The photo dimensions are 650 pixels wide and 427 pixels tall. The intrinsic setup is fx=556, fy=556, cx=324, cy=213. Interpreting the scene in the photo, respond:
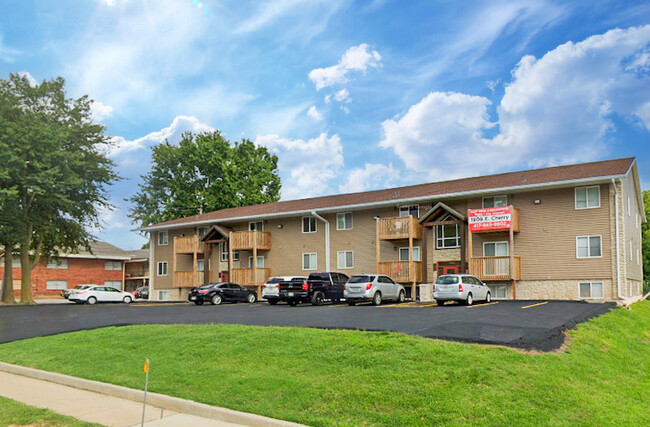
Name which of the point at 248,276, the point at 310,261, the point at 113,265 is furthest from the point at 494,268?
the point at 113,265

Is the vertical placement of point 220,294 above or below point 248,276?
below

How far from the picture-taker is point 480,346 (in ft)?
34.0

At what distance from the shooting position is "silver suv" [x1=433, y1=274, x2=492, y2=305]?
22.6 m

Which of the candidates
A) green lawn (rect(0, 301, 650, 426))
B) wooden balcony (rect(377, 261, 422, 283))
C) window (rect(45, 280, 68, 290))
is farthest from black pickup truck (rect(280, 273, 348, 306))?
window (rect(45, 280, 68, 290))

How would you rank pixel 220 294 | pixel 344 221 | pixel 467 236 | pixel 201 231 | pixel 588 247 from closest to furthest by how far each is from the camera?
pixel 588 247 < pixel 467 236 < pixel 220 294 < pixel 344 221 < pixel 201 231

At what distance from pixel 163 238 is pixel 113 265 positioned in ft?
58.5

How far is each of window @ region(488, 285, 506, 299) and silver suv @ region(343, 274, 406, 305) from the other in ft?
15.7

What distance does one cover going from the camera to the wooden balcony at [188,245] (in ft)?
127

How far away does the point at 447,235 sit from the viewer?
29250 mm

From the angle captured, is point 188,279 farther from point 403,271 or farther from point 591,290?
point 591,290

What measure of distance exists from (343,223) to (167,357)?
71.9 feet

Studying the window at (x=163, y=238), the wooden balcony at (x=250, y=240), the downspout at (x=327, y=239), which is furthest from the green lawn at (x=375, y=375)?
the window at (x=163, y=238)

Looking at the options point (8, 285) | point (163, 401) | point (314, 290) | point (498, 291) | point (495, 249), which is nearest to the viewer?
point (163, 401)

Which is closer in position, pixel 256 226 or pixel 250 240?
pixel 250 240
